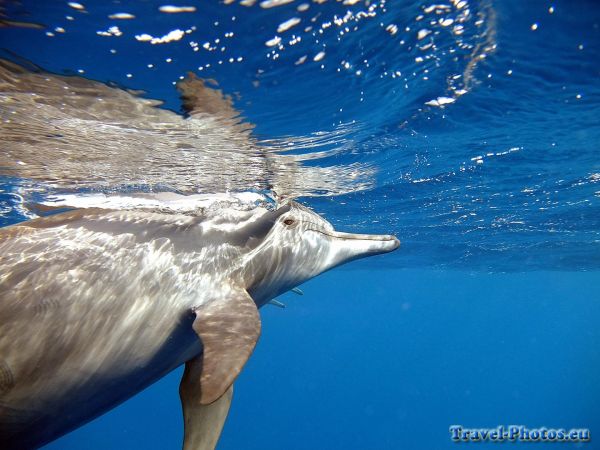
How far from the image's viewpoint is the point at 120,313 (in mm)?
3621

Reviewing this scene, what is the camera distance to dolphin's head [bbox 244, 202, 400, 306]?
15.5 ft

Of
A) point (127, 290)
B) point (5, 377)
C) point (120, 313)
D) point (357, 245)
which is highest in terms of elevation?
point (357, 245)

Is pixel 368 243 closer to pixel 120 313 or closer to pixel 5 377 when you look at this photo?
pixel 120 313

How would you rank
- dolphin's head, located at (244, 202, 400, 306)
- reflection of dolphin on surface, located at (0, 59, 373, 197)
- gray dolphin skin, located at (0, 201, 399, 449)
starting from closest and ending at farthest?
gray dolphin skin, located at (0, 201, 399, 449), dolphin's head, located at (244, 202, 400, 306), reflection of dolphin on surface, located at (0, 59, 373, 197)

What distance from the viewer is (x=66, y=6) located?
456 centimetres

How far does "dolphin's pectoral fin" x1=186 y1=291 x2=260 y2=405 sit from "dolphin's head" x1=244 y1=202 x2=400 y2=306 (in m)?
0.86

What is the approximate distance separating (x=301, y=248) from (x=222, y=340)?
1.89 meters

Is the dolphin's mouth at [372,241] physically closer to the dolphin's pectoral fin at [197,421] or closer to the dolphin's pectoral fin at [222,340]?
the dolphin's pectoral fin at [222,340]

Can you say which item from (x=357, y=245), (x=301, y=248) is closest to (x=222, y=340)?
(x=301, y=248)

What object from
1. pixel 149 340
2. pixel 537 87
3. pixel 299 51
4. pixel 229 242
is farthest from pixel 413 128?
pixel 149 340

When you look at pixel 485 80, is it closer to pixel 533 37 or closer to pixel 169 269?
pixel 533 37

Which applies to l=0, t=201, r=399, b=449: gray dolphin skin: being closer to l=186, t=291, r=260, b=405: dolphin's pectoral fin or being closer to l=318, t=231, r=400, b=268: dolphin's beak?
l=186, t=291, r=260, b=405: dolphin's pectoral fin

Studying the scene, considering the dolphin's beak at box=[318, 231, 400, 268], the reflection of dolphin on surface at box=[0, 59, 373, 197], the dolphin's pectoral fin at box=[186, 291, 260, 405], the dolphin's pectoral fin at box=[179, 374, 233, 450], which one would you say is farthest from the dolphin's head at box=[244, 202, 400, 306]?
the reflection of dolphin on surface at box=[0, 59, 373, 197]

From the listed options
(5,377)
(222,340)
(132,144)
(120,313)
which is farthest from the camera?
(132,144)
